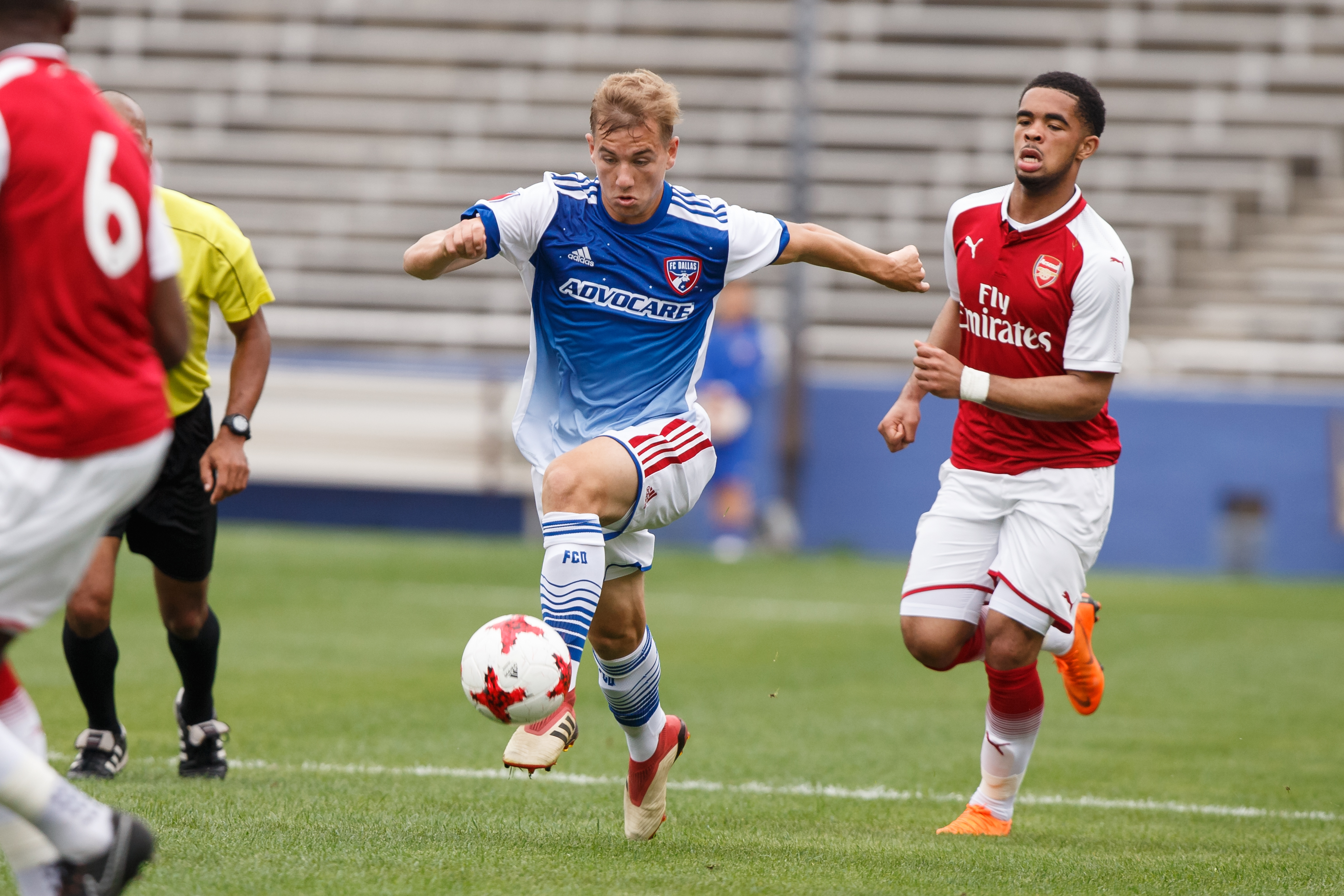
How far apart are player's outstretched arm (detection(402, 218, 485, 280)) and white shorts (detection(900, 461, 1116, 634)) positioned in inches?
75.4

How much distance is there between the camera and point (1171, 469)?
15539 millimetres

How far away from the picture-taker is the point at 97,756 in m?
5.81

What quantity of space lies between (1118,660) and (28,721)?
7992 millimetres

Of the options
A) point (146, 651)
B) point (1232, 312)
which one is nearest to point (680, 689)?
point (146, 651)

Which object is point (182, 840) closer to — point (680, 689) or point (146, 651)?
point (680, 689)

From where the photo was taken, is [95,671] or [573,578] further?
[95,671]

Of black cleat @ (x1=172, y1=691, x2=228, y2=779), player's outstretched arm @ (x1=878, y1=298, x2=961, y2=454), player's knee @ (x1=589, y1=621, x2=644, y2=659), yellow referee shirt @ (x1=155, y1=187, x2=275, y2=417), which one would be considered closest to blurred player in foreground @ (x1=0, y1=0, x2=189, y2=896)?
player's knee @ (x1=589, y1=621, x2=644, y2=659)

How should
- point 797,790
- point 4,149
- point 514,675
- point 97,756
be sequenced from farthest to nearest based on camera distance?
point 797,790 < point 97,756 < point 514,675 < point 4,149

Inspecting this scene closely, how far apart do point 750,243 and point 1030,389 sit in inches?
39.1

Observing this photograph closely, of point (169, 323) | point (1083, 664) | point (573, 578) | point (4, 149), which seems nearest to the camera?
point (4, 149)

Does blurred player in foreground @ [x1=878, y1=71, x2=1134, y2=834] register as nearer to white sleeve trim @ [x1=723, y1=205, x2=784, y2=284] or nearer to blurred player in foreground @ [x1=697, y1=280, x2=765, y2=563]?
A: white sleeve trim @ [x1=723, y1=205, x2=784, y2=284]

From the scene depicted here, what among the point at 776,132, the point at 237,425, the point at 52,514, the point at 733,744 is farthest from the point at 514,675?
the point at 776,132

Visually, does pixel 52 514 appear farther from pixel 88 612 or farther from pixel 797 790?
pixel 797 790

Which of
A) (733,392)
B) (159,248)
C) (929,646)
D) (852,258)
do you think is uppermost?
(159,248)
